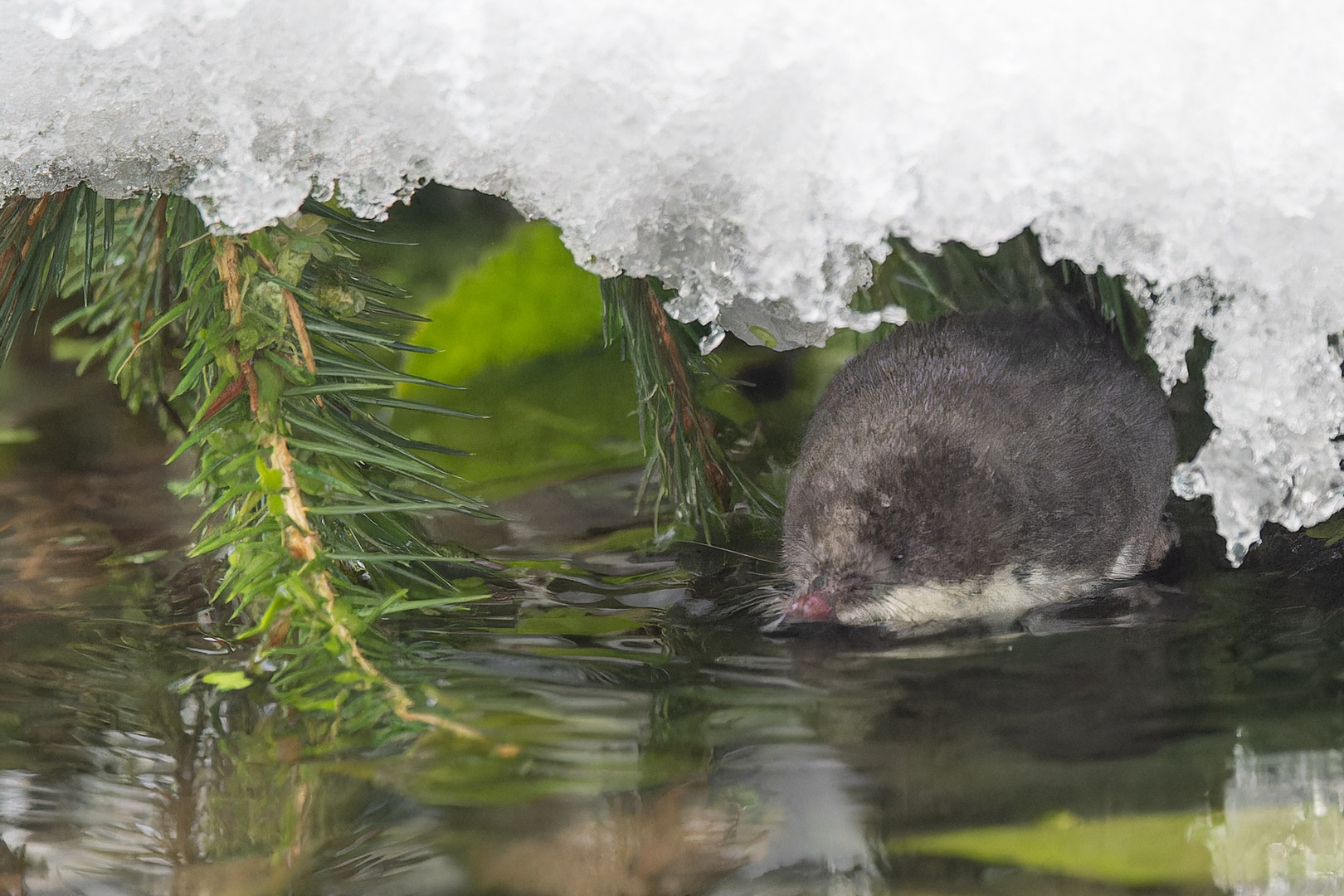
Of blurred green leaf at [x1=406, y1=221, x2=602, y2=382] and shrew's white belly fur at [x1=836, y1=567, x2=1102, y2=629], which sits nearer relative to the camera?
shrew's white belly fur at [x1=836, y1=567, x2=1102, y2=629]

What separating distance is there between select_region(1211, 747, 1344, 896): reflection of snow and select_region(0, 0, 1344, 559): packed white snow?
0.56m

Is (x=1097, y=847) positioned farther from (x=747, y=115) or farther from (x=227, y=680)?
(x=227, y=680)

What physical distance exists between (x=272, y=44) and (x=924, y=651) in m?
1.12

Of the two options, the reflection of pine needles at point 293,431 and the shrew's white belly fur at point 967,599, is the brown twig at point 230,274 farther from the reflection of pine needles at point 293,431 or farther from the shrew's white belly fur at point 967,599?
the shrew's white belly fur at point 967,599

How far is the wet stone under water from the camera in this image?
1.11 metres

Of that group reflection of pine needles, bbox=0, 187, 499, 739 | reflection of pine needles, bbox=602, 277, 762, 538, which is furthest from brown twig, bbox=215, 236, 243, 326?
reflection of pine needles, bbox=602, 277, 762, 538

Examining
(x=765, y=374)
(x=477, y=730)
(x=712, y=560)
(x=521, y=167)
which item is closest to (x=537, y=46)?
(x=521, y=167)

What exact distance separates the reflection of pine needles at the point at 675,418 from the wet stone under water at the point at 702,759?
0.43m

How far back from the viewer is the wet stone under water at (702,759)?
1111mm

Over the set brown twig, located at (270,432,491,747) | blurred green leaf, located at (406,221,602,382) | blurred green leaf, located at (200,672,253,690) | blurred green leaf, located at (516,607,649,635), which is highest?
blurred green leaf, located at (406,221,602,382)

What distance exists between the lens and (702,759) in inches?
51.0

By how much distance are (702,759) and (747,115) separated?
699 millimetres

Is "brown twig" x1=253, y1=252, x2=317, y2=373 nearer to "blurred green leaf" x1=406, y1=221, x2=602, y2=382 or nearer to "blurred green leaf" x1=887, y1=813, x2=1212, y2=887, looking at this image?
"blurred green leaf" x1=887, y1=813, x2=1212, y2=887

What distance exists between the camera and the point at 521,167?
54.6 inches
